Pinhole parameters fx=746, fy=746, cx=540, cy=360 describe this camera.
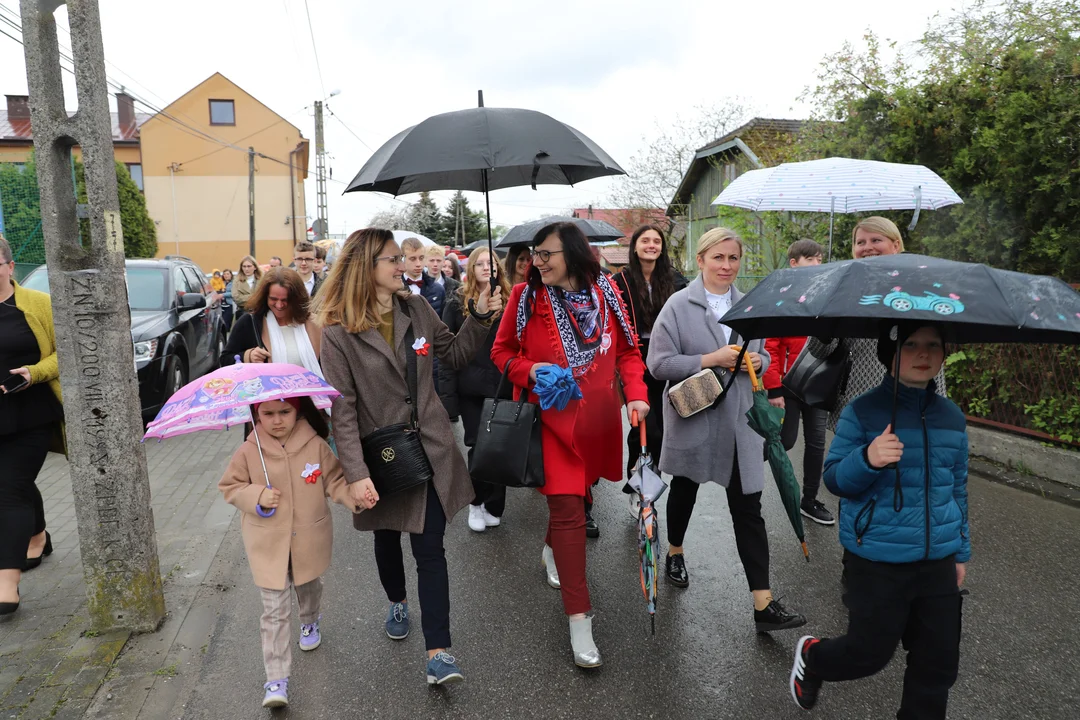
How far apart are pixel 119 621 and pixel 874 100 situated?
8689 millimetres

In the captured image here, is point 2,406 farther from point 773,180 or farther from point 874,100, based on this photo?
point 874,100

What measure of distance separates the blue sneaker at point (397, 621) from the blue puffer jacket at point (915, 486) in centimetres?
222

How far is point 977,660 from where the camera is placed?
336 cm

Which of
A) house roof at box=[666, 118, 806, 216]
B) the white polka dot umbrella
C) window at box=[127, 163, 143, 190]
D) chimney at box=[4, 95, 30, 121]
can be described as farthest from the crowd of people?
chimney at box=[4, 95, 30, 121]

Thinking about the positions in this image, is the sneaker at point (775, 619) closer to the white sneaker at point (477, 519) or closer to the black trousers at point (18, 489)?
the white sneaker at point (477, 519)

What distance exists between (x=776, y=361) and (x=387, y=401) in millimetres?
2209

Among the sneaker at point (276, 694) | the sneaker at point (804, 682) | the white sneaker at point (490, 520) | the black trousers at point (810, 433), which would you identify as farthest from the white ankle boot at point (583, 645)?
the black trousers at point (810, 433)

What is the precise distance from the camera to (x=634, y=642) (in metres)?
3.59

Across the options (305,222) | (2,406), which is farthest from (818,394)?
(305,222)

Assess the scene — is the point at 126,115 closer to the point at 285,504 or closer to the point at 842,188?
the point at 842,188

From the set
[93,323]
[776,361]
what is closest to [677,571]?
[776,361]

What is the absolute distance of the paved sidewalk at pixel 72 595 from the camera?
127 inches

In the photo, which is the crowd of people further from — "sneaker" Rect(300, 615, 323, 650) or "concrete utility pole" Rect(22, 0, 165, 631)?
"concrete utility pole" Rect(22, 0, 165, 631)

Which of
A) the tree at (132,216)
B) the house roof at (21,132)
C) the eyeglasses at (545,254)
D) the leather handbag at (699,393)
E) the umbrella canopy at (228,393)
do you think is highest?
the house roof at (21,132)
